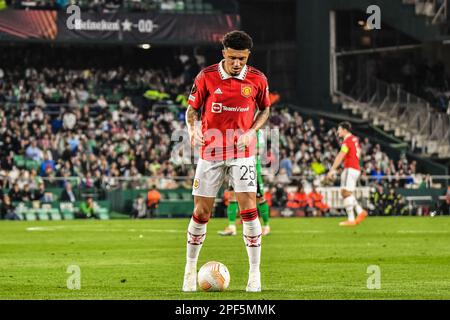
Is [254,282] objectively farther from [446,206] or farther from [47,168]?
[446,206]

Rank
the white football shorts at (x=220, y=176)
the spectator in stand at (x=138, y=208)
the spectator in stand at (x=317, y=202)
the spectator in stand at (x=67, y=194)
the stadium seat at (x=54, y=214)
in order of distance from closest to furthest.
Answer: the white football shorts at (x=220, y=176) < the stadium seat at (x=54, y=214) < the spectator in stand at (x=67, y=194) < the spectator in stand at (x=138, y=208) < the spectator in stand at (x=317, y=202)

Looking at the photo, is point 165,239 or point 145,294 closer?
point 145,294

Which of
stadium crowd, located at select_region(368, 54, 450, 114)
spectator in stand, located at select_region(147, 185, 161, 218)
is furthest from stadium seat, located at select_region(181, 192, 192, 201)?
stadium crowd, located at select_region(368, 54, 450, 114)

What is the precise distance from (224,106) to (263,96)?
56 centimetres

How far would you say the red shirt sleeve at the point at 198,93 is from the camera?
13.9 meters

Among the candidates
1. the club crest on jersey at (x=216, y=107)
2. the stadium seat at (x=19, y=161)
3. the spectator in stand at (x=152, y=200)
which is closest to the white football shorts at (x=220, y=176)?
the club crest on jersey at (x=216, y=107)

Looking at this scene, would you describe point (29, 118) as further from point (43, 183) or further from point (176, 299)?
point (176, 299)

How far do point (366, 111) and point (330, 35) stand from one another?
404 cm

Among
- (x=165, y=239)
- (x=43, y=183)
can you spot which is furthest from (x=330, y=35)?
(x=165, y=239)

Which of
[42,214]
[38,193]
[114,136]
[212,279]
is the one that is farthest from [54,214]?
[212,279]

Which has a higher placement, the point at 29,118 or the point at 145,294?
the point at 29,118

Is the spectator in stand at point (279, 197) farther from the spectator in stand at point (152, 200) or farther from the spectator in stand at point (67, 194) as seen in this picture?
the spectator in stand at point (67, 194)

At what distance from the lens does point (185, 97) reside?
51.1 m
